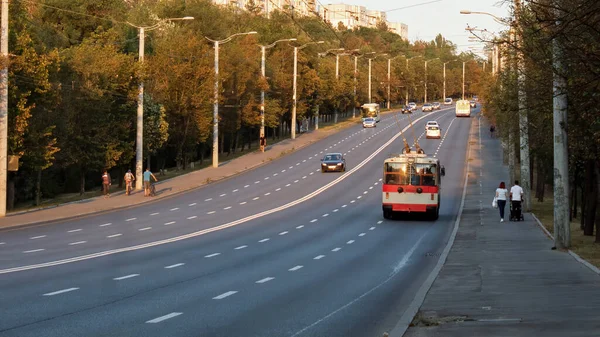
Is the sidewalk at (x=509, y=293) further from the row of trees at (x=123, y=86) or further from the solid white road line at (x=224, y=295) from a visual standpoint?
the row of trees at (x=123, y=86)

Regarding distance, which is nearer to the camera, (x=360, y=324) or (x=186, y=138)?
(x=360, y=324)

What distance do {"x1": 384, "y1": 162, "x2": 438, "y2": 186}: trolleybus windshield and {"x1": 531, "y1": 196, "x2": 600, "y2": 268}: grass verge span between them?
515cm

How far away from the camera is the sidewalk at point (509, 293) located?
12.4 m

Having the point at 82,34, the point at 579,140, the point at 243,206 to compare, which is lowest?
the point at 243,206

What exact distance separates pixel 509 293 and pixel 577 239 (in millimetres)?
15634

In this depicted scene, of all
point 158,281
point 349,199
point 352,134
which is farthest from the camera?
point 352,134

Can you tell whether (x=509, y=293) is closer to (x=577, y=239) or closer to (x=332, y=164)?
(x=577, y=239)

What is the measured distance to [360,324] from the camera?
14.1m

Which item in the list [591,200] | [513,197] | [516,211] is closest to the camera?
[591,200]

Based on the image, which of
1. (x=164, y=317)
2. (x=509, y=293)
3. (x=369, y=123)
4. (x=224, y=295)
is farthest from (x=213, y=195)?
(x=369, y=123)

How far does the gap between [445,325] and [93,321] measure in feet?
16.6

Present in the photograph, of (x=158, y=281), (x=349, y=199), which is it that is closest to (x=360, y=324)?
(x=158, y=281)

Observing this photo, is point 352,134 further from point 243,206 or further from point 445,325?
point 445,325

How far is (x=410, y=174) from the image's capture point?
41.9m
